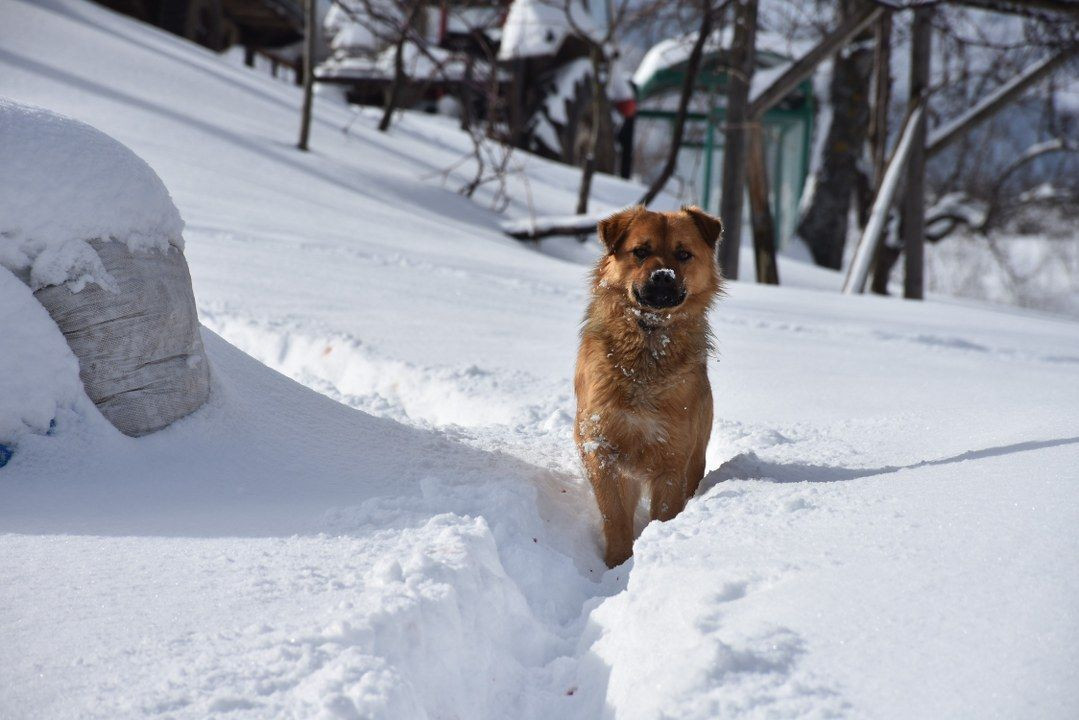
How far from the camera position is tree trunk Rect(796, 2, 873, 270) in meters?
14.6

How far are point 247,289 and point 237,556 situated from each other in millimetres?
4050

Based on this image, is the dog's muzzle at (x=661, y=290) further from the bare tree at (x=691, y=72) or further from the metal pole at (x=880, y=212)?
the metal pole at (x=880, y=212)

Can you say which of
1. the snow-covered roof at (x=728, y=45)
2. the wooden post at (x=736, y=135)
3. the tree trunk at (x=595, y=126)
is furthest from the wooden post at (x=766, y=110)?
the snow-covered roof at (x=728, y=45)

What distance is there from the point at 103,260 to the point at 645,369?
5.81 feet

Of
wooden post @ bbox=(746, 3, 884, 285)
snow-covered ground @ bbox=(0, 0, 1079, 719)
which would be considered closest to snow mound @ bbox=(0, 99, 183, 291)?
snow-covered ground @ bbox=(0, 0, 1079, 719)

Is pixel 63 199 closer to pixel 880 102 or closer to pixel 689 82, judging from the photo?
pixel 689 82

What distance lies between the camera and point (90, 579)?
6.61ft

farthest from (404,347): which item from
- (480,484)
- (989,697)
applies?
(989,697)

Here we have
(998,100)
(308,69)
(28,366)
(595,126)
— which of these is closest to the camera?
(28,366)

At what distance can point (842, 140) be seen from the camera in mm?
14852

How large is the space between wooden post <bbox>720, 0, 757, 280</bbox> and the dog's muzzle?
5.65 m

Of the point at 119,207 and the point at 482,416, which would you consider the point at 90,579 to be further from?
the point at 482,416

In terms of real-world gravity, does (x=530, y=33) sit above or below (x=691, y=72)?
above

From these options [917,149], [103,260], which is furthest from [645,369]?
[917,149]
